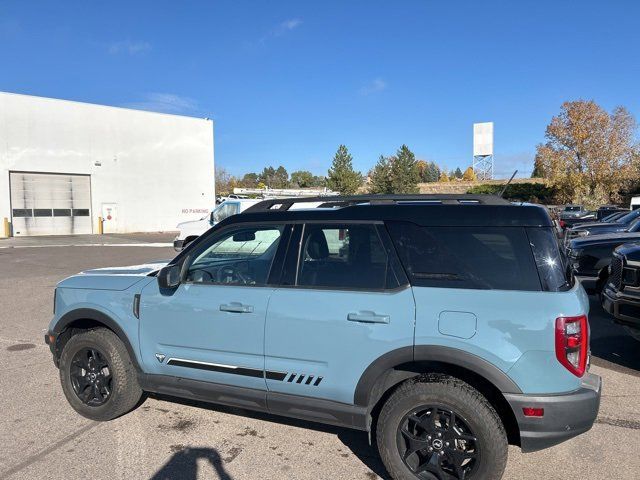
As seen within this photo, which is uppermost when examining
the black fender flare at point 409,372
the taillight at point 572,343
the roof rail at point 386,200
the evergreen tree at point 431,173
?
the evergreen tree at point 431,173

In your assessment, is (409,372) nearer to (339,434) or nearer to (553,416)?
(553,416)

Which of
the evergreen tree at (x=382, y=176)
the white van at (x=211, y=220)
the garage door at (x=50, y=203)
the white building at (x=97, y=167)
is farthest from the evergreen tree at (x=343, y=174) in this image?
the white van at (x=211, y=220)

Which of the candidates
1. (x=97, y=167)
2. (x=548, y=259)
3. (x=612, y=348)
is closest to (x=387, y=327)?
(x=548, y=259)

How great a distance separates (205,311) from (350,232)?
120 centimetres

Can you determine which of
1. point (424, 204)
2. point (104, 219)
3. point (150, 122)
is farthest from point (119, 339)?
point (150, 122)

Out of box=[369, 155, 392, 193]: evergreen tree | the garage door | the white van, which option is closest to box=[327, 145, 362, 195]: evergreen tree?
box=[369, 155, 392, 193]: evergreen tree

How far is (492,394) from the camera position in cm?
295

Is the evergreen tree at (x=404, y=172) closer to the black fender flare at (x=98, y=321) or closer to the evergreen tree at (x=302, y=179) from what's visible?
the evergreen tree at (x=302, y=179)

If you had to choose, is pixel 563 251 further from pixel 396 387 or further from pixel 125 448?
pixel 125 448

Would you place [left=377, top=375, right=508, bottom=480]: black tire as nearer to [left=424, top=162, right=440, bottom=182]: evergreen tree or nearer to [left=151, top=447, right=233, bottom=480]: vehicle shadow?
[left=151, top=447, right=233, bottom=480]: vehicle shadow

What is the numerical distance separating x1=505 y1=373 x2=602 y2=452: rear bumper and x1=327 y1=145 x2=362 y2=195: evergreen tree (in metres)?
60.9

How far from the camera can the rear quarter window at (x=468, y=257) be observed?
2824mm

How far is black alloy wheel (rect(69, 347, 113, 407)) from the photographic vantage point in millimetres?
4008

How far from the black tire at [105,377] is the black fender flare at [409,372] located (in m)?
1.97
